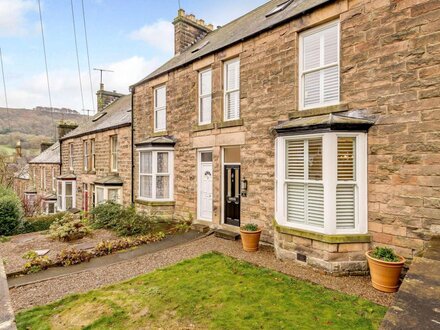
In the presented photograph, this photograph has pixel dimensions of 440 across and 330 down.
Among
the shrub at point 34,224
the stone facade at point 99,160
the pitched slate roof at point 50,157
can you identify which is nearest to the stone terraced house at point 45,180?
the pitched slate roof at point 50,157

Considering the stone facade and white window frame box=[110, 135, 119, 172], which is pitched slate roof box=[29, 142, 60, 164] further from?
white window frame box=[110, 135, 119, 172]

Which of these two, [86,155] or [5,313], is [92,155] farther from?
[5,313]

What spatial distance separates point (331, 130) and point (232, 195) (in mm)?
4348

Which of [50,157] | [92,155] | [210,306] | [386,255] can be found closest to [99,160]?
[92,155]

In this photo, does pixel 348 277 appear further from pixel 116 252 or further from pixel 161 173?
pixel 161 173

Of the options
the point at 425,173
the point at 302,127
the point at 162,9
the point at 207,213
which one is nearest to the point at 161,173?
the point at 207,213

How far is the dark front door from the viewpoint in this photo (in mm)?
8883

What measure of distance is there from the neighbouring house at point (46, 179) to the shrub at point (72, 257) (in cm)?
1608

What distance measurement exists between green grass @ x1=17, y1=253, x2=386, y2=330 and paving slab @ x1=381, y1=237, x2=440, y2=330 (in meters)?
1.13

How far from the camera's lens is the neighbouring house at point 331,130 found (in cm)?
509

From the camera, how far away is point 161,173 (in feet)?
36.7

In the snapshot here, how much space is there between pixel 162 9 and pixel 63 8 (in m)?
6.22

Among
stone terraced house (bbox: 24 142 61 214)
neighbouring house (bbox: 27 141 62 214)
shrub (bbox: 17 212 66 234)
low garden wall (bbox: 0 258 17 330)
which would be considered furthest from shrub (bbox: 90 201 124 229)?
stone terraced house (bbox: 24 142 61 214)

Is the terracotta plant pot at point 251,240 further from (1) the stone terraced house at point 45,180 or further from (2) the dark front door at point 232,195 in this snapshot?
(1) the stone terraced house at point 45,180
